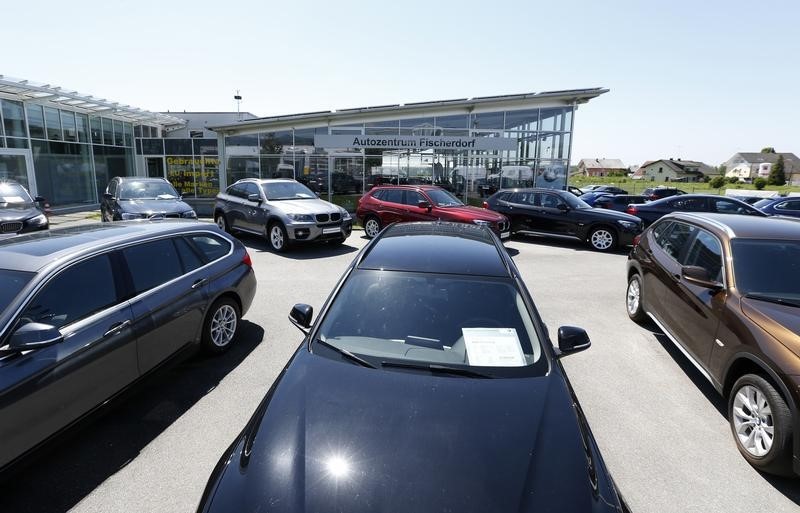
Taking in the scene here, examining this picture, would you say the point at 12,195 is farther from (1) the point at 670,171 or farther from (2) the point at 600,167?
(2) the point at 600,167

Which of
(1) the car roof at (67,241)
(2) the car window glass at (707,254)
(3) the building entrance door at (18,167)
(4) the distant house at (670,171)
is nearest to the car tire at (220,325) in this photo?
(1) the car roof at (67,241)

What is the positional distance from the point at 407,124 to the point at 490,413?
2036cm

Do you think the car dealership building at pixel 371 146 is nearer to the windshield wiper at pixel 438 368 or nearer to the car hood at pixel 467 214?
the car hood at pixel 467 214

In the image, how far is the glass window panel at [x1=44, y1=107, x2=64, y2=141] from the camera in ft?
62.3

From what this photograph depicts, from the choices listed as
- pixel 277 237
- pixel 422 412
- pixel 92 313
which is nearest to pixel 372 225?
pixel 277 237

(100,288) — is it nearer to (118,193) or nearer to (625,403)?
(625,403)

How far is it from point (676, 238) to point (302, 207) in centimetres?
817

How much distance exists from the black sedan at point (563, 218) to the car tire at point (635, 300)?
579 cm

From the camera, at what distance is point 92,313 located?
324 cm

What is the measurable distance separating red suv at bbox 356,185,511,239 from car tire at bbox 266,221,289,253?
312cm

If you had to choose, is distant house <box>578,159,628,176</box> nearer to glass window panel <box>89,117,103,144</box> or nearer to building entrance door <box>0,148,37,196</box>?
glass window panel <box>89,117,103,144</box>

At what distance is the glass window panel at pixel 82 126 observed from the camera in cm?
2080

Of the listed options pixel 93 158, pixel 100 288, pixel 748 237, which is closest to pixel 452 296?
pixel 100 288

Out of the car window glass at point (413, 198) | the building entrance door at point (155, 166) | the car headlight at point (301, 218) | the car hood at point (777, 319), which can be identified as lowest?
the car headlight at point (301, 218)
